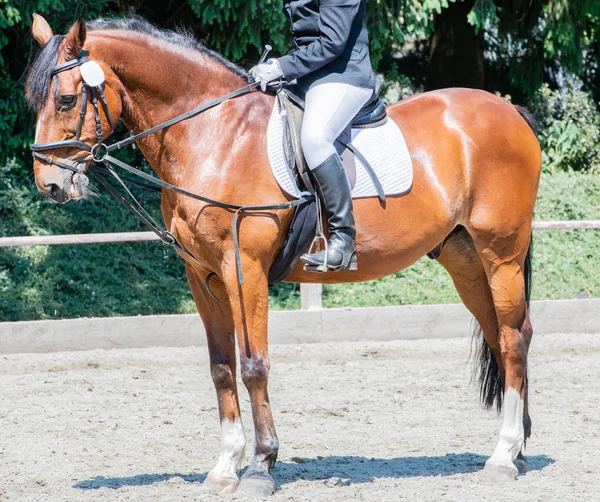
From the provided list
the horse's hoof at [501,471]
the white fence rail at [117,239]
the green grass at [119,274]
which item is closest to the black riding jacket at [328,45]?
the horse's hoof at [501,471]

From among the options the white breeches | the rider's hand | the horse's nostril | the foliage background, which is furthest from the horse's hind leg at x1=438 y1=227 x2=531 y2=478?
the foliage background

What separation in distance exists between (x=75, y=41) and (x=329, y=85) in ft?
→ 4.19

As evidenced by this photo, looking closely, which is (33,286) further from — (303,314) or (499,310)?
(499,310)

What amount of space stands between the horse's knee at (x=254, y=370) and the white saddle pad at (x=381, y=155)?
0.90 meters

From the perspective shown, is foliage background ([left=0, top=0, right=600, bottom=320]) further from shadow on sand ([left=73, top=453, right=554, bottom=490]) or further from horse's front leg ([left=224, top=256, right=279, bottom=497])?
horse's front leg ([left=224, top=256, right=279, bottom=497])

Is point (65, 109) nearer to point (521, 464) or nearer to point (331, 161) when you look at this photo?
point (331, 161)

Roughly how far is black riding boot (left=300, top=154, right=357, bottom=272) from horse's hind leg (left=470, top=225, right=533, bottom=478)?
93cm

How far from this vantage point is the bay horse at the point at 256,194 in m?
4.36

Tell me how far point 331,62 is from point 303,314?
165 inches

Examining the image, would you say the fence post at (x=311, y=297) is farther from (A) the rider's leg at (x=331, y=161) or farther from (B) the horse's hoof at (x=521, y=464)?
(A) the rider's leg at (x=331, y=161)

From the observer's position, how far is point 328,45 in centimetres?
447

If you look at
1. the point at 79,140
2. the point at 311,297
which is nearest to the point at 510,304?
the point at 79,140

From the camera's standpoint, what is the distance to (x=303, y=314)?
852cm

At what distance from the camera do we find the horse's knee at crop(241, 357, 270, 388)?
457 cm
